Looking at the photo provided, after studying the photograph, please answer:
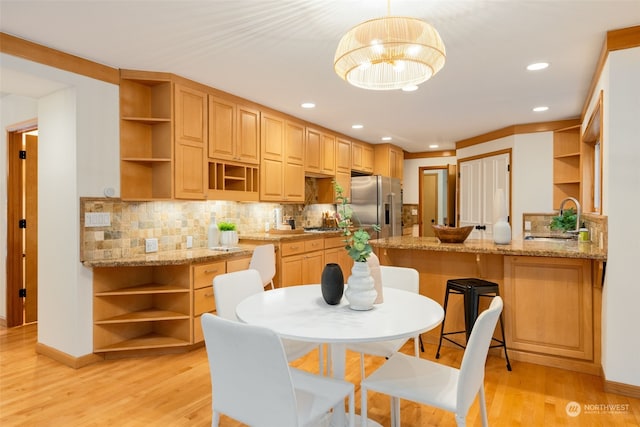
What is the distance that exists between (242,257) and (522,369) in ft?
8.33

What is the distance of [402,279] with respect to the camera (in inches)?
100

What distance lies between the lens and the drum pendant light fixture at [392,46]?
5.74 ft

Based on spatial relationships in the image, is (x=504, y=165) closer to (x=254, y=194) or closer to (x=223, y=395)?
(x=254, y=194)

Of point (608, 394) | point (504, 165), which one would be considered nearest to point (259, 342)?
point (608, 394)

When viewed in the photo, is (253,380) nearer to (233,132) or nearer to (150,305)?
(150,305)

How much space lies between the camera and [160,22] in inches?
94.5

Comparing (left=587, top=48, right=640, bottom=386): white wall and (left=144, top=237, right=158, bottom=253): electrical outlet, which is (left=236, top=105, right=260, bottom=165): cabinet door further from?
(left=587, top=48, right=640, bottom=386): white wall

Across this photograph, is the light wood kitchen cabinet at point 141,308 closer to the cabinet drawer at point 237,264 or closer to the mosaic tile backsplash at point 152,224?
the mosaic tile backsplash at point 152,224

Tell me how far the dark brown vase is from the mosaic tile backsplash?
7.09ft

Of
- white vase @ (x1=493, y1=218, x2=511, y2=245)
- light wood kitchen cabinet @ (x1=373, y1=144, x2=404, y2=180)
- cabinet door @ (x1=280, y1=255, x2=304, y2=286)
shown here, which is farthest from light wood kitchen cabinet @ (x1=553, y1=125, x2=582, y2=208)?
cabinet door @ (x1=280, y1=255, x2=304, y2=286)

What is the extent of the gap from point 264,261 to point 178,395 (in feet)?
4.68

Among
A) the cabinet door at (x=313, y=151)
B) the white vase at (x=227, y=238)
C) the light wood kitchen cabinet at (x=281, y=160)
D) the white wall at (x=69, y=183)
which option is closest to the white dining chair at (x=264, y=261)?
the white vase at (x=227, y=238)

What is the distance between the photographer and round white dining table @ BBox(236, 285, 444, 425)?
4.91 feet

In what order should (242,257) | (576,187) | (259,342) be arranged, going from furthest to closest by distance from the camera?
1. (576,187)
2. (242,257)
3. (259,342)
